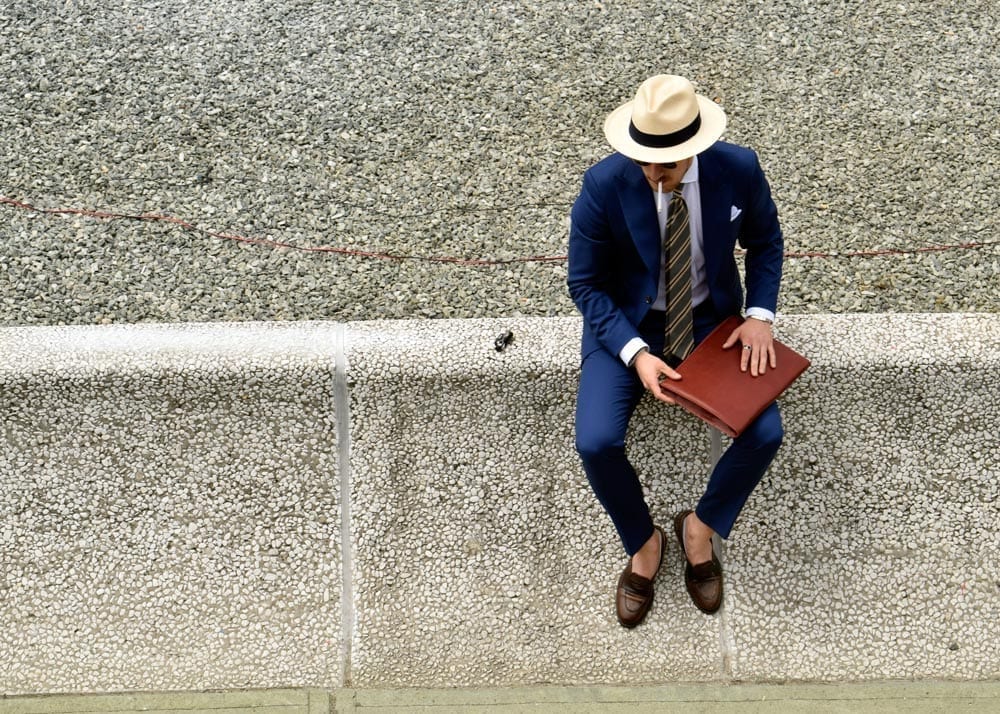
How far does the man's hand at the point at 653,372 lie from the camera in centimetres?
329

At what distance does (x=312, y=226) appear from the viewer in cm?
466

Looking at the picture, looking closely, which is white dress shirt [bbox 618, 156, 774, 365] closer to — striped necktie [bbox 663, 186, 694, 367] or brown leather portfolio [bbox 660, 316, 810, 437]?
striped necktie [bbox 663, 186, 694, 367]

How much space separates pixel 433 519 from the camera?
12.3ft

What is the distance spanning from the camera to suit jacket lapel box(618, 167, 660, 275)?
129 inches

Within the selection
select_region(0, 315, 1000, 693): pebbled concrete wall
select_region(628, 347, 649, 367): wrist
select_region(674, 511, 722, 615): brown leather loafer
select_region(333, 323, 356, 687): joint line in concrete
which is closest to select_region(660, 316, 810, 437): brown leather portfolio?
select_region(628, 347, 649, 367): wrist

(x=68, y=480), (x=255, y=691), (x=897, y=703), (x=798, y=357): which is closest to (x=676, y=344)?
(x=798, y=357)

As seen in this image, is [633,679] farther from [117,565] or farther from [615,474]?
[117,565]

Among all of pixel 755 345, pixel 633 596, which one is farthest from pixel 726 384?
pixel 633 596

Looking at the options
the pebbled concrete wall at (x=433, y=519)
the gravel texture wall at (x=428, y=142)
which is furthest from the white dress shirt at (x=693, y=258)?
the gravel texture wall at (x=428, y=142)

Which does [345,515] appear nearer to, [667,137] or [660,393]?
[660,393]

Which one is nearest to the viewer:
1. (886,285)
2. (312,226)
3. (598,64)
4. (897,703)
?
(897,703)

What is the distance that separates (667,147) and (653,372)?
0.69 meters

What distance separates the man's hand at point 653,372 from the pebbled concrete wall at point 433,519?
36cm

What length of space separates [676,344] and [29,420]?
2.25 metres
